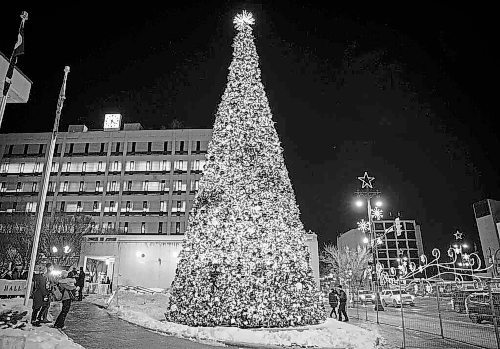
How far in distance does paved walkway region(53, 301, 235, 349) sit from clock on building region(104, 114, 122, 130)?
59.2 m

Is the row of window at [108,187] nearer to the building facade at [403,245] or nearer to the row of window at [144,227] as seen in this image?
the row of window at [144,227]

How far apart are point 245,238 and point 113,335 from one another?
4.93 m

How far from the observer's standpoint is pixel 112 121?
70.6 m

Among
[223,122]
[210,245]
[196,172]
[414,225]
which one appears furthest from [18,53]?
[414,225]

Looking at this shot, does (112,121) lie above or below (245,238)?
above

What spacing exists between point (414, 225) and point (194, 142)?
8905cm

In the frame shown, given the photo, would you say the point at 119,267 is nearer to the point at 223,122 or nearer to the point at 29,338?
the point at 223,122

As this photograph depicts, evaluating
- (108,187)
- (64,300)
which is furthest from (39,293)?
(108,187)

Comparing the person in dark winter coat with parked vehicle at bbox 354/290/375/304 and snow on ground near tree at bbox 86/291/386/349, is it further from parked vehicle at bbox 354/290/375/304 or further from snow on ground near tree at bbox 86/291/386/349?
parked vehicle at bbox 354/290/375/304

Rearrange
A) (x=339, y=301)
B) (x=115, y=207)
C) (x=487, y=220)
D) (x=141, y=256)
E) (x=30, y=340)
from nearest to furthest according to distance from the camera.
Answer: (x=30, y=340)
(x=339, y=301)
(x=141, y=256)
(x=115, y=207)
(x=487, y=220)

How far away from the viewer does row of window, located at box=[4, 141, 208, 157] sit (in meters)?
66.8

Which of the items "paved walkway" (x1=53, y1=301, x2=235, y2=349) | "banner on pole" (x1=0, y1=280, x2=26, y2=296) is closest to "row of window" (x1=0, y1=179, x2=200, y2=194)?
"paved walkway" (x1=53, y1=301, x2=235, y2=349)

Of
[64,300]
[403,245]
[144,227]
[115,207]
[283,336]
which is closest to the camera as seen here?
[283,336]

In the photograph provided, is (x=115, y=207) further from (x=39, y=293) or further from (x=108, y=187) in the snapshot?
(x=39, y=293)
